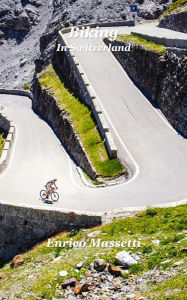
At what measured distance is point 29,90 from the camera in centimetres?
6706

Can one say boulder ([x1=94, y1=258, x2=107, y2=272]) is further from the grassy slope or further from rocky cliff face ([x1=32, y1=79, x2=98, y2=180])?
rocky cliff face ([x1=32, y1=79, x2=98, y2=180])

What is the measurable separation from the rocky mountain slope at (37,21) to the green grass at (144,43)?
14906 millimetres

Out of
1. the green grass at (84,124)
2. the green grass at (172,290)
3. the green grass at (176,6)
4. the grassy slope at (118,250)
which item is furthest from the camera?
the green grass at (176,6)

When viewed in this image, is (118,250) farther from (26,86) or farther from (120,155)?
(26,86)

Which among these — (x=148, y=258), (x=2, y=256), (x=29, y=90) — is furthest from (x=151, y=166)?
(x=29, y=90)

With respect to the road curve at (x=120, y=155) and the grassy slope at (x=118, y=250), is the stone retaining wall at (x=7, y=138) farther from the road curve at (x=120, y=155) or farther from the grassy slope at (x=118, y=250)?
the grassy slope at (x=118, y=250)

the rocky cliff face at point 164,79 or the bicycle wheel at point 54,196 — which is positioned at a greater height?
the rocky cliff face at point 164,79

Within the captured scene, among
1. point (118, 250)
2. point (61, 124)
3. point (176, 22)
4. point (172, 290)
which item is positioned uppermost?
point (176, 22)

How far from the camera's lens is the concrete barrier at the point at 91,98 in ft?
97.7

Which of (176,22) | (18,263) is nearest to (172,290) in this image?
(18,263)

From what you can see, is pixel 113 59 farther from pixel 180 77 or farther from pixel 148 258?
pixel 148 258

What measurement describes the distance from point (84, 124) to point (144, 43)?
446 inches

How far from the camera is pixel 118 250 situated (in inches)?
645

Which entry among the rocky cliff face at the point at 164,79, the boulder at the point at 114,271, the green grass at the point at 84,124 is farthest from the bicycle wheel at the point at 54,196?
the rocky cliff face at the point at 164,79
